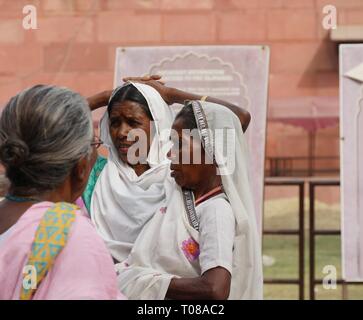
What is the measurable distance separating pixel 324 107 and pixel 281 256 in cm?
85

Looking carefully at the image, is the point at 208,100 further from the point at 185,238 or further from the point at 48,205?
the point at 48,205

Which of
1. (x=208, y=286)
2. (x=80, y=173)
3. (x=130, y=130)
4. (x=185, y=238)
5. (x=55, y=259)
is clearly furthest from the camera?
(x=130, y=130)

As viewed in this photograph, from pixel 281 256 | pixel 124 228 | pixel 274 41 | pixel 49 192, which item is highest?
pixel 274 41

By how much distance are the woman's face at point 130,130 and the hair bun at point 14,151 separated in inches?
39.1

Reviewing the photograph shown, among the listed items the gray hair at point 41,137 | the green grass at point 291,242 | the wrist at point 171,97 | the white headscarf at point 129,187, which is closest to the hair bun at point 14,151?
the gray hair at point 41,137

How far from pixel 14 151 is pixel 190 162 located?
83cm

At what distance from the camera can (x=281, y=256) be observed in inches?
235

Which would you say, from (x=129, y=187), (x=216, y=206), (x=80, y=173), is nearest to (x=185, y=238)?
(x=216, y=206)

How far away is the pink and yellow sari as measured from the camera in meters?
1.72

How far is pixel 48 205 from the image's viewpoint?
69.6 inches

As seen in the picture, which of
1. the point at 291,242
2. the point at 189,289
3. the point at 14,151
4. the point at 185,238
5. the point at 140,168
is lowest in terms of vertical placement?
the point at 291,242

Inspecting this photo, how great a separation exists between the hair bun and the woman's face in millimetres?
993

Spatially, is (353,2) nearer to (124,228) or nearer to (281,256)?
(281,256)
